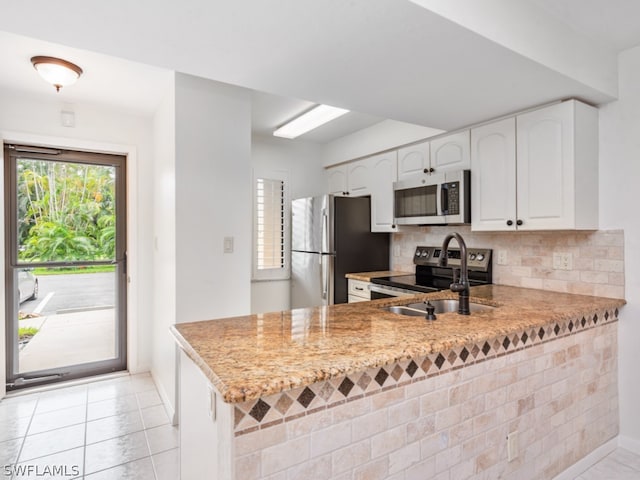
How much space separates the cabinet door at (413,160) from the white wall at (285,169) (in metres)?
1.31

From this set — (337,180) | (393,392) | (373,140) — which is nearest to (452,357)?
(393,392)

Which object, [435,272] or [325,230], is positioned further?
[325,230]

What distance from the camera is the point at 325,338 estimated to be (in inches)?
52.0

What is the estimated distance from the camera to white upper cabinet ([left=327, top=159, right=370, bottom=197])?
3.81 m

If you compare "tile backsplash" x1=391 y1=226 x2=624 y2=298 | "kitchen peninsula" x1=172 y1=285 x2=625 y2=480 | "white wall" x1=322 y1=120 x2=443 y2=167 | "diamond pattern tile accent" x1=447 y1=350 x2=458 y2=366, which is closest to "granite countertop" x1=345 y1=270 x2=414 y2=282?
"tile backsplash" x1=391 y1=226 x2=624 y2=298

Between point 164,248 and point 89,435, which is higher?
point 164,248

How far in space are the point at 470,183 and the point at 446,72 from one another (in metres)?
1.11

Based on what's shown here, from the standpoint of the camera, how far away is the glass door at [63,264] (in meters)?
3.06

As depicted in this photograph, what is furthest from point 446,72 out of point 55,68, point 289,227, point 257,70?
point 289,227

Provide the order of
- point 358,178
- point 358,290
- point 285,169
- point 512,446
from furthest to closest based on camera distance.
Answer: point 285,169
point 358,178
point 358,290
point 512,446

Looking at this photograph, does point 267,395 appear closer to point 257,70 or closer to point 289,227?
point 257,70

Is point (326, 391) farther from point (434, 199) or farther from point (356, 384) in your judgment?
point (434, 199)

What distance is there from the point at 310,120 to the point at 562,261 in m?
2.27

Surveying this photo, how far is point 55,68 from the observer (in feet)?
7.59
